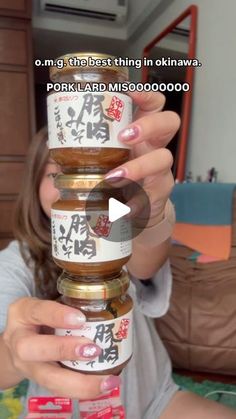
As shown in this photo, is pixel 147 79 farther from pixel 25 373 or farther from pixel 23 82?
pixel 25 373

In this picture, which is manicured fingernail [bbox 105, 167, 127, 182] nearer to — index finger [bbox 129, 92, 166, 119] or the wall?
index finger [bbox 129, 92, 166, 119]

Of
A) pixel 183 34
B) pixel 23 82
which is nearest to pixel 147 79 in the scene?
pixel 183 34

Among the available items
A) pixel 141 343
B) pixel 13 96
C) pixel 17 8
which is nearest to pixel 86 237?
pixel 141 343

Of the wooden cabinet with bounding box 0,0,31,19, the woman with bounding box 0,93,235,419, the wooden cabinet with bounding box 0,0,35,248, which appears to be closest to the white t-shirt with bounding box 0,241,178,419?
the woman with bounding box 0,93,235,419

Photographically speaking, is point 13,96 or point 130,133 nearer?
point 130,133

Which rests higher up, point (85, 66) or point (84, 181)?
point (85, 66)

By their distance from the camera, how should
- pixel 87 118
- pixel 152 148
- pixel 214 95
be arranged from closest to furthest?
pixel 87 118
pixel 152 148
pixel 214 95

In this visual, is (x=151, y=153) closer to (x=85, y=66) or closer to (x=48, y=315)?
(x=85, y=66)

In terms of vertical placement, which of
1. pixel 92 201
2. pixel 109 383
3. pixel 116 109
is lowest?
pixel 109 383
